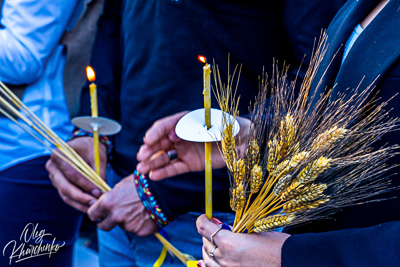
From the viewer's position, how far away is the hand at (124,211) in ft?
3.79

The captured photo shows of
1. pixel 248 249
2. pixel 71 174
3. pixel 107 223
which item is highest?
pixel 248 249

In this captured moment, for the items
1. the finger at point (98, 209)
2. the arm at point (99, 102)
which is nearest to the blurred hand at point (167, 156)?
the finger at point (98, 209)

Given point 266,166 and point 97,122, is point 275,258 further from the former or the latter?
point 97,122

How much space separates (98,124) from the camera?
3.64 feet

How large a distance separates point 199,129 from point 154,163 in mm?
379

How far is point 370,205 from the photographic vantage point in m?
0.66

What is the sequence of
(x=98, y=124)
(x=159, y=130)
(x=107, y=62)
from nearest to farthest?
1. (x=159, y=130)
2. (x=98, y=124)
3. (x=107, y=62)

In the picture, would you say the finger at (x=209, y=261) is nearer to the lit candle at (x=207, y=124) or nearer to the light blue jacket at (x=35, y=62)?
the lit candle at (x=207, y=124)

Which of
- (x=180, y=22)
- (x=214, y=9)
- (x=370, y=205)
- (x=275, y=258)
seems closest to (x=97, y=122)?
(x=180, y=22)

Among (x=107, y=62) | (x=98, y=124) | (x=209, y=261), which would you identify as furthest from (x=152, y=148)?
(x=107, y=62)

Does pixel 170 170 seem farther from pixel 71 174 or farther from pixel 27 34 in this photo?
pixel 27 34

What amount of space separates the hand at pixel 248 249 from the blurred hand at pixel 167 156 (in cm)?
33

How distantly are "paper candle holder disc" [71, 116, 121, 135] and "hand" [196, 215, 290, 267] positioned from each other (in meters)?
0.61

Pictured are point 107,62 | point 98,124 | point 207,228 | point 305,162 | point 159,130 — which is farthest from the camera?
point 107,62
